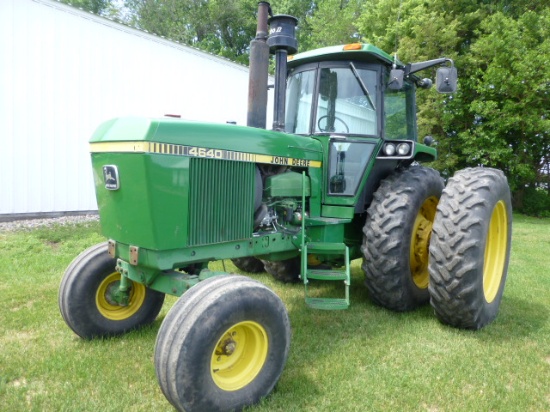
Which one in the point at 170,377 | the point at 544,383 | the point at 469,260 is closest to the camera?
the point at 170,377

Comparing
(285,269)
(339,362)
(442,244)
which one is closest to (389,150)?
(442,244)

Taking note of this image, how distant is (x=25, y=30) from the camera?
7320 mm

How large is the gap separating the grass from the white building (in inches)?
155

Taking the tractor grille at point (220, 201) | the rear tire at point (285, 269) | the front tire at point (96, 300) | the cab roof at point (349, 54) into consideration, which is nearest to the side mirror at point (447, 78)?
the cab roof at point (349, 54)

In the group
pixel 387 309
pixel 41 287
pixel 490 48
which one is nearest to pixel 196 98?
pixel 41 287

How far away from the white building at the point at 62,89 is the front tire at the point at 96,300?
5255mm

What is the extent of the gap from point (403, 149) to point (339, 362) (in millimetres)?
2051

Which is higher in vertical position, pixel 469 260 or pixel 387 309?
pixel 469 260

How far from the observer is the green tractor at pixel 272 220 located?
2.41 m

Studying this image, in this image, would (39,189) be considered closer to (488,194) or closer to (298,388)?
(298,388)

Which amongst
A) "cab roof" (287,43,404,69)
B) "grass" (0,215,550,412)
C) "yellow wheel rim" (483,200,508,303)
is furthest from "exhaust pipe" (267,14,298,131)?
"yellow wheel rim" (483,200,508,303)

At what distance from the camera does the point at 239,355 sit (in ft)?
8.30

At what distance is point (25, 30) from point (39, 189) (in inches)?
110

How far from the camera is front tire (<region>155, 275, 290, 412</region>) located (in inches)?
84.2
